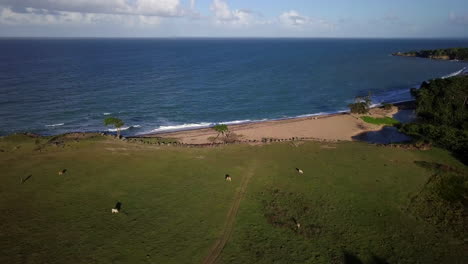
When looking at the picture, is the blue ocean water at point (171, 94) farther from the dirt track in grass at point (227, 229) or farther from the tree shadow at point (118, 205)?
the dirt track in grass at point (227, 229)

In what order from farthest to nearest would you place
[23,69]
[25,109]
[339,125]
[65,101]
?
[23,69], [65,101], [25,109], [339,125]

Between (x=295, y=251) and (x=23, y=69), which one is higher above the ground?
(x=23, y=69)

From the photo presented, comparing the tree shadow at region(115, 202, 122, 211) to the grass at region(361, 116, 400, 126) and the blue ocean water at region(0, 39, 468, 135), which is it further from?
the grass at region(361, 116, 400, 126)

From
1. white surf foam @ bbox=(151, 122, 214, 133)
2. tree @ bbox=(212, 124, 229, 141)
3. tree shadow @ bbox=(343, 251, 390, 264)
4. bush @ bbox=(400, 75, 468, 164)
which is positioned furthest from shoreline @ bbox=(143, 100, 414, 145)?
tree shadow @ bbox=(343, 251, 390, 264)

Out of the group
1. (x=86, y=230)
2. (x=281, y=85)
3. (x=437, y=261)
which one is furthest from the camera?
(x=281, y=85)

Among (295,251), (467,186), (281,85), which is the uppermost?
(281,85)

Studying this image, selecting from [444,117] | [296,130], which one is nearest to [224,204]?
[296,130]

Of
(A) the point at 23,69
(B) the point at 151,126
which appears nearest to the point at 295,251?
(B) the point at 151,126

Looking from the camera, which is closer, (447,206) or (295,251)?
(295,251)

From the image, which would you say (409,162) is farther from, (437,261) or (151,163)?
(151,163)
